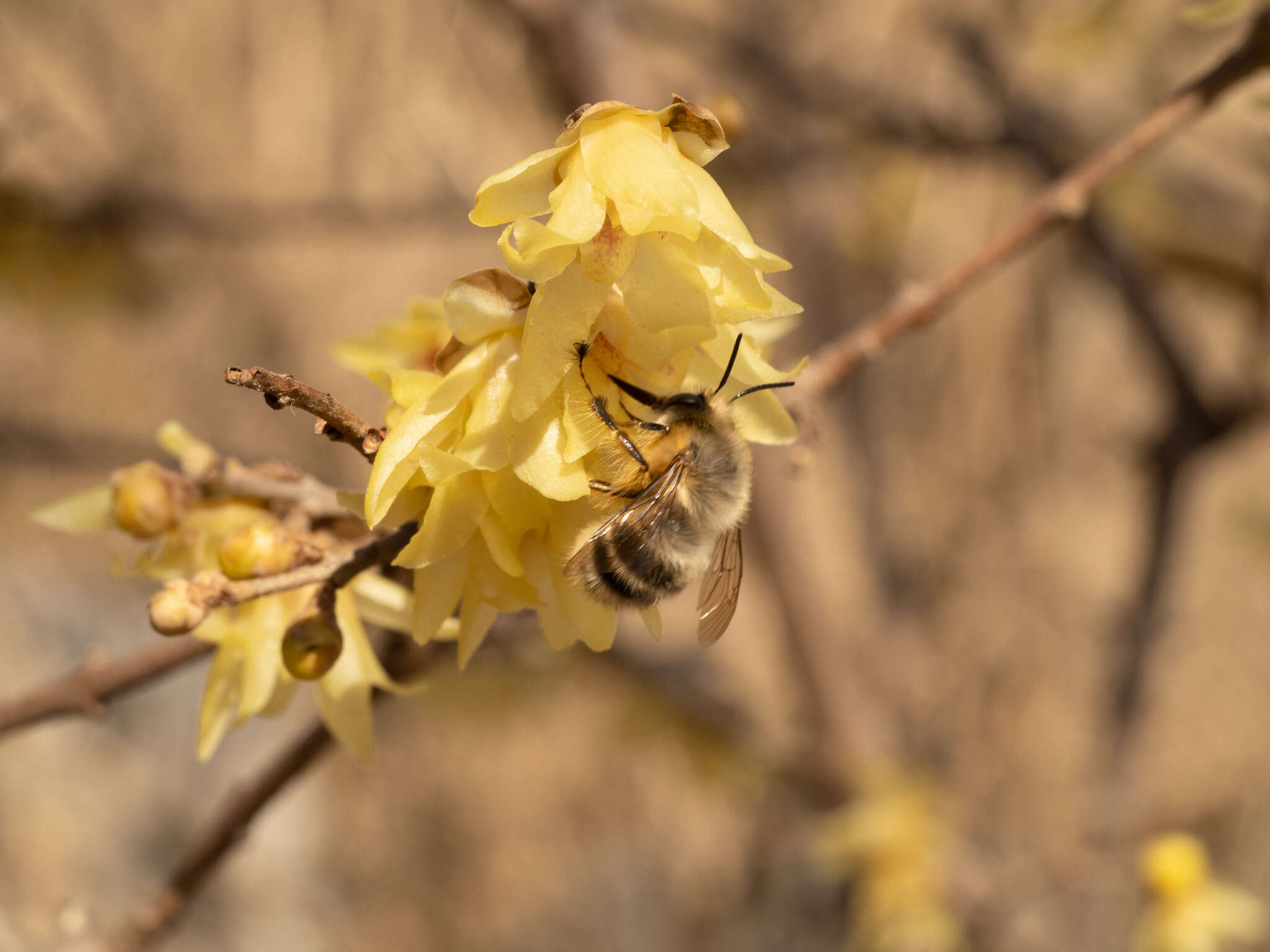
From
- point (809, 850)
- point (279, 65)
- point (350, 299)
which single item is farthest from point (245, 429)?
point (809, 850)

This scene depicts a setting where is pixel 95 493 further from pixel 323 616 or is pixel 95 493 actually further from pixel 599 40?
pixel 599 40

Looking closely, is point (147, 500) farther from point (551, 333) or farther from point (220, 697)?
point (551, 333)

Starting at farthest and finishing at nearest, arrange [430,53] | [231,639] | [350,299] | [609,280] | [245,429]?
[350,299] < [245,429] < [430,53] < [231,639] < [609,280]

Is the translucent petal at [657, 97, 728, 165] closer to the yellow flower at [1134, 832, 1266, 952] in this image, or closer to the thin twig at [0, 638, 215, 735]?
the thin twig at [0, 638, 215, 735]

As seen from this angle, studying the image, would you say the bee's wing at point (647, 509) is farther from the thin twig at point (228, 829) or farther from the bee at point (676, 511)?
the thin twig at point (228, 829)

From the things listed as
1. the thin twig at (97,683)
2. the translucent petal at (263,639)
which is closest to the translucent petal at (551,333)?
the translucent petal at (263,639)

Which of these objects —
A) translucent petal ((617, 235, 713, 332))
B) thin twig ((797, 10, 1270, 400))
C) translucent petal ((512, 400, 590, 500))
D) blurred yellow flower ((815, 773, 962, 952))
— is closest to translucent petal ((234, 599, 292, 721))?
translucent petal ((512, 400, 590, 500))

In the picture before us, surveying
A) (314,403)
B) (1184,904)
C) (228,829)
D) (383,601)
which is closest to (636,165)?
(314,403)
